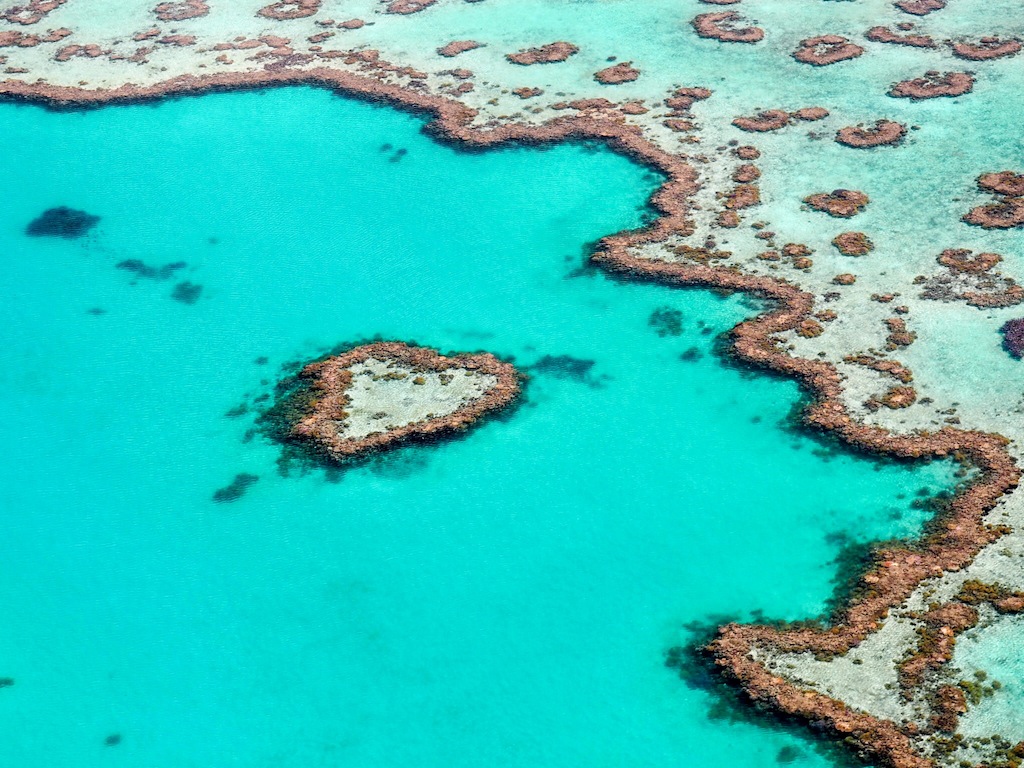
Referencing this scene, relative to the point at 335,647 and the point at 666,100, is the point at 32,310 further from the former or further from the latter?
the point at 666,100

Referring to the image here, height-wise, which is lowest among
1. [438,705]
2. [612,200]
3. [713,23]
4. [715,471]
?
[438,705]

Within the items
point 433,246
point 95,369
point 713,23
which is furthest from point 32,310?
point 713,23

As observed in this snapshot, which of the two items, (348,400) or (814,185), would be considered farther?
(814,185)

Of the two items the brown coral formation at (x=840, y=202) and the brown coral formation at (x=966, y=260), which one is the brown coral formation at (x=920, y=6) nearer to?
the brown coral formation at (x=840, y=202)

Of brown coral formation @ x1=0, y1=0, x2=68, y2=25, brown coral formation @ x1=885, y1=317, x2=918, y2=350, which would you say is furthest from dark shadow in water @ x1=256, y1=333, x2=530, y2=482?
brown coral formation @ x1=0, y1=0, x2=68, y2=25

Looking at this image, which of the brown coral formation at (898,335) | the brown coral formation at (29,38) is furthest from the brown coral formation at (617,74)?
the brown coral formation at (29,38)

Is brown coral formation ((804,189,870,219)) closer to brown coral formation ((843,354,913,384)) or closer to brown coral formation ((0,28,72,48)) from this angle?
brown coral formation ((843,354,913,384))

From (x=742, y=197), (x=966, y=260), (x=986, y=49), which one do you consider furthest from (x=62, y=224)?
(x=986, y=49)

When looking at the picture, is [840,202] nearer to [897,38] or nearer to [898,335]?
[898,335]
